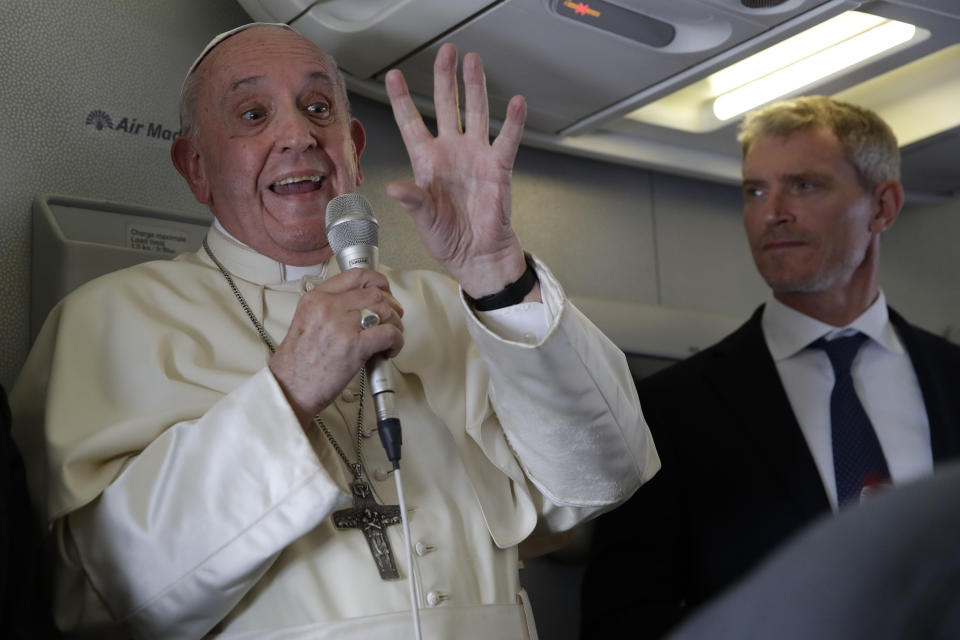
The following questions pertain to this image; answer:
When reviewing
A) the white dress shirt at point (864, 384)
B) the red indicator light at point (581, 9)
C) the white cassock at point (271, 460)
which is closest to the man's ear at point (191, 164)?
the white cassock at point (271, 460)

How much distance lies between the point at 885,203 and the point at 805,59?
22.1 inches

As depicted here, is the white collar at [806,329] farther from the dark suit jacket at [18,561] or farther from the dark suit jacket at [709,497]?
the dark suit jacket at [18,561]

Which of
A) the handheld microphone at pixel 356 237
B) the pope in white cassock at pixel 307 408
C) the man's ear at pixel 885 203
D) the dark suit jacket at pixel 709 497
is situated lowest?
the dark suit jacket at pixel 709 497

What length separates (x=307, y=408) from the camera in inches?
69.9

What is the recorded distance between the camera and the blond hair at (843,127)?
11.2 ft

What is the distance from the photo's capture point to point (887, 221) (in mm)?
3525

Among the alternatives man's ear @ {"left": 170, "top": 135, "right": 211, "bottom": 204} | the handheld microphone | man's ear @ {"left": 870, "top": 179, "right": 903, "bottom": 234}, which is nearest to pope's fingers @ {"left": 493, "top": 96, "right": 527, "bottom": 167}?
the handheld microphone

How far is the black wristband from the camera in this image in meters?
1.89

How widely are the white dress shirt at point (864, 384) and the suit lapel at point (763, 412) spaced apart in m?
0.05

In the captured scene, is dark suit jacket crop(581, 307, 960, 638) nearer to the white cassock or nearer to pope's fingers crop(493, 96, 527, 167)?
the white cassock

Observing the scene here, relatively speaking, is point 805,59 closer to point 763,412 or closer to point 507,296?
point 763,412

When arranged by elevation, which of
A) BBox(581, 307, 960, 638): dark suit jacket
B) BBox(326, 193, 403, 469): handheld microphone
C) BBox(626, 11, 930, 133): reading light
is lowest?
BBox(581, 307, 960, 638): dark suit jacket

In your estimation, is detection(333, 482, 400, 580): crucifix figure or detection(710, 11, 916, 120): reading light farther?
detection(710, 11, 916, 120): reading light

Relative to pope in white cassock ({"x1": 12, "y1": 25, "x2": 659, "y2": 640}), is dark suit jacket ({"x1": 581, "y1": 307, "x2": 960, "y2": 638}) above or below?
below
